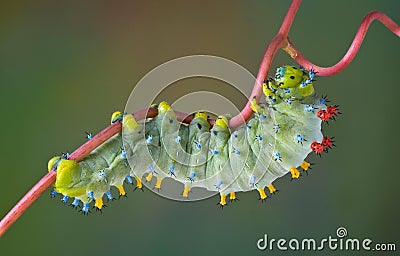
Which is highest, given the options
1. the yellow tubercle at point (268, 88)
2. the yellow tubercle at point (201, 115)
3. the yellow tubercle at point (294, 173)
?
the yellow tubercle at point (268, 88)

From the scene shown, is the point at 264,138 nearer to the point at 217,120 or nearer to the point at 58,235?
the point at 217,120

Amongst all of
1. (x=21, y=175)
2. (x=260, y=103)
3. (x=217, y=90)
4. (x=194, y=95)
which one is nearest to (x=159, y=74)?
(x=194, y=95)

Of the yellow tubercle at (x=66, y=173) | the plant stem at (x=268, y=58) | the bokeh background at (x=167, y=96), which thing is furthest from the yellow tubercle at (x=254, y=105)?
the bokeh background at (x=167, y=96)

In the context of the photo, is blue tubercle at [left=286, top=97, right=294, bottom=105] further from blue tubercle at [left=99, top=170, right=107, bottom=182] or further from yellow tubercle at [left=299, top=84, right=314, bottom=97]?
blue tubercle at [left=99, top=170, right=107, bottom=182]

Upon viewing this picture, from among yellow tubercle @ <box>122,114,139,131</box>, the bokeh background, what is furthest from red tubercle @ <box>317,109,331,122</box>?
the bokeh background

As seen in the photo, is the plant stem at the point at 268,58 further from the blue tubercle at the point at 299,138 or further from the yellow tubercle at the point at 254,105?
the blue tubercle at the point at 299,138

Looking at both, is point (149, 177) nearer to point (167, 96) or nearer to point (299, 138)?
point (299, 138)

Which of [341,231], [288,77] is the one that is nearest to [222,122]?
[288,77]
